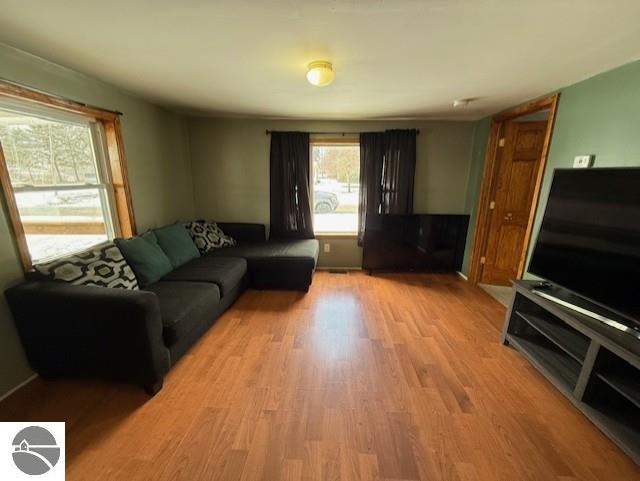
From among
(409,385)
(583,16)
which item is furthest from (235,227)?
(583,16)

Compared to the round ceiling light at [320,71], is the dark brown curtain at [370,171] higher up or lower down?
lower down

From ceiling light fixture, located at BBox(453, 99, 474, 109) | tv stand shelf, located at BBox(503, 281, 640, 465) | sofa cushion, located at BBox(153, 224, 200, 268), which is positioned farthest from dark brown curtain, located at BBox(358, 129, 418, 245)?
sofa cushion, located at BBox(153, 224, 200, 268)

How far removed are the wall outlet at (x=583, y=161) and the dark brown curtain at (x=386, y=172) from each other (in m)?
1.70

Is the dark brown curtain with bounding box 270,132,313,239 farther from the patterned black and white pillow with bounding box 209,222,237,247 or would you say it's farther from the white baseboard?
the white baseboard

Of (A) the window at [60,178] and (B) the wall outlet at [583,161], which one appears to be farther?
(B) the wall outlet at [583,161]

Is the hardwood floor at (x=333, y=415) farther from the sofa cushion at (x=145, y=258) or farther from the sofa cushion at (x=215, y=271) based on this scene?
the sofa cushion at (x=145, y=258)

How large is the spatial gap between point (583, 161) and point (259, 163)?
3.38 m

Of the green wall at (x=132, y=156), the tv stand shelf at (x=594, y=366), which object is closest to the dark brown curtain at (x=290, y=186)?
the green wall at (x=132, y=156)

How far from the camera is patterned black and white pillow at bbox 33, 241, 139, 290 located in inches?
67.6

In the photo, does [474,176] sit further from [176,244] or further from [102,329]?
[102,329]

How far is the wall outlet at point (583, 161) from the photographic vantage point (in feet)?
6.44

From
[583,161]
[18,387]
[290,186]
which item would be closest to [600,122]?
[583,161]

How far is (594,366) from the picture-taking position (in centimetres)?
147

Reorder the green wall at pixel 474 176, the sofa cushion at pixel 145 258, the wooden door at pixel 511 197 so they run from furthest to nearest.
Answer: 1. the green wall at pixel 474 176
2. the wooden door at pixel 511 197
3. the sofa cushion at pixel 145 258
